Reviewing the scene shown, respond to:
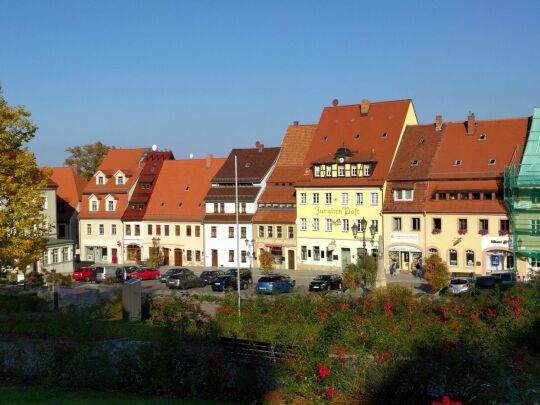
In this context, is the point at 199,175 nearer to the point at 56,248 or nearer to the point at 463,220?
the point at 56,248

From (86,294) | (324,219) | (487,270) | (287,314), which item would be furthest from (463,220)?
(287,314)

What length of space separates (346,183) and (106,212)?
24.1m

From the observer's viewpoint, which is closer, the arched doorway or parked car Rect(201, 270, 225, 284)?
parked car Rect(201, 270, 225, 284)

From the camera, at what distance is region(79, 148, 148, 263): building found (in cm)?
6712

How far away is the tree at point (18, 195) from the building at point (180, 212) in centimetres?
2763

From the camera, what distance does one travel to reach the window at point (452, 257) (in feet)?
165

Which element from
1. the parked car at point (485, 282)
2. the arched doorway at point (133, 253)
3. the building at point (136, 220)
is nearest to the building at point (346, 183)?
the parked car at point (485, 282)

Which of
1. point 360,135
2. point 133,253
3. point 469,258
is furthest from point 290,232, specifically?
point 133,253

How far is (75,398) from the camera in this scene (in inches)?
615

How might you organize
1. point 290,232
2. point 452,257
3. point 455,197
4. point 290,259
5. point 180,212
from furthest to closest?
1. point 180,212
2. point 290,259
3. point 290,232
4. point 455,197
5. point 452,257

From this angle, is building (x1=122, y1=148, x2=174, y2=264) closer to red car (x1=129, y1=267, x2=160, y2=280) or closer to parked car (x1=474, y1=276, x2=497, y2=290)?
red car (x1=129, y1=267, x2=160, y2=280)

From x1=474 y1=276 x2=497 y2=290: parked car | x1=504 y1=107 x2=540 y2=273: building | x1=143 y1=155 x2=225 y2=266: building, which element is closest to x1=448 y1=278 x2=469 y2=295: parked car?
x1=474 y1=276 x2=497 y2=290: parked car

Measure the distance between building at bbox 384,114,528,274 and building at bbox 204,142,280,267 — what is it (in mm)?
12096

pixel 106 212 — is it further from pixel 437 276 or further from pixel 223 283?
pixel 437 276
